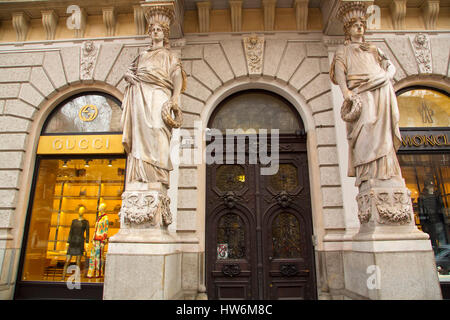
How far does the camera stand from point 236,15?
742 cm

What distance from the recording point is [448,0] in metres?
7.46

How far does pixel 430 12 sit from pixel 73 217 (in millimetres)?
10489

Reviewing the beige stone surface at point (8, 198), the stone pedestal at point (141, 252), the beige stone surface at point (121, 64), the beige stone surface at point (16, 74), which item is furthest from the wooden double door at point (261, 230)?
the beige stone surface at point (16, 74)

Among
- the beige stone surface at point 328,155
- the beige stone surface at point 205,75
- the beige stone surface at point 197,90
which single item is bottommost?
the beige stone surface at point 328,155

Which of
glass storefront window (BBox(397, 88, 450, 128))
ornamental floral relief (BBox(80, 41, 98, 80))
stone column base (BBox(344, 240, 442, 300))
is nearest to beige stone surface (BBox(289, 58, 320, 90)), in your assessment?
glass storefront window (BBox(397, 88, 450, 128))

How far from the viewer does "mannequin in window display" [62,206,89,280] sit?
6.97 m

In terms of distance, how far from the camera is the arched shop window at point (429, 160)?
6.78 metres

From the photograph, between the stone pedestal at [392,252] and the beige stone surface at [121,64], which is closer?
the stone pedestal at [392,252]

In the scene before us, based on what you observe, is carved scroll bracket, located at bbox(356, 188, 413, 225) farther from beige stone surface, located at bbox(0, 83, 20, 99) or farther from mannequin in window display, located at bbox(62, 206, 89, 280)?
beige stone surface, located at bbox(0, 83, 20, 99)

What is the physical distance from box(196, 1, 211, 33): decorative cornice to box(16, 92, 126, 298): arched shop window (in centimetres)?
298

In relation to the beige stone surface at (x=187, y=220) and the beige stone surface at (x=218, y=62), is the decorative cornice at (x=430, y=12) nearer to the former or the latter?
the beige stone surface at (x=218, y=62)

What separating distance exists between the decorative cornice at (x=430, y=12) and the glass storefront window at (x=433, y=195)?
3.43 metres

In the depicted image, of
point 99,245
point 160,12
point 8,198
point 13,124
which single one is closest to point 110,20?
point 160,12
